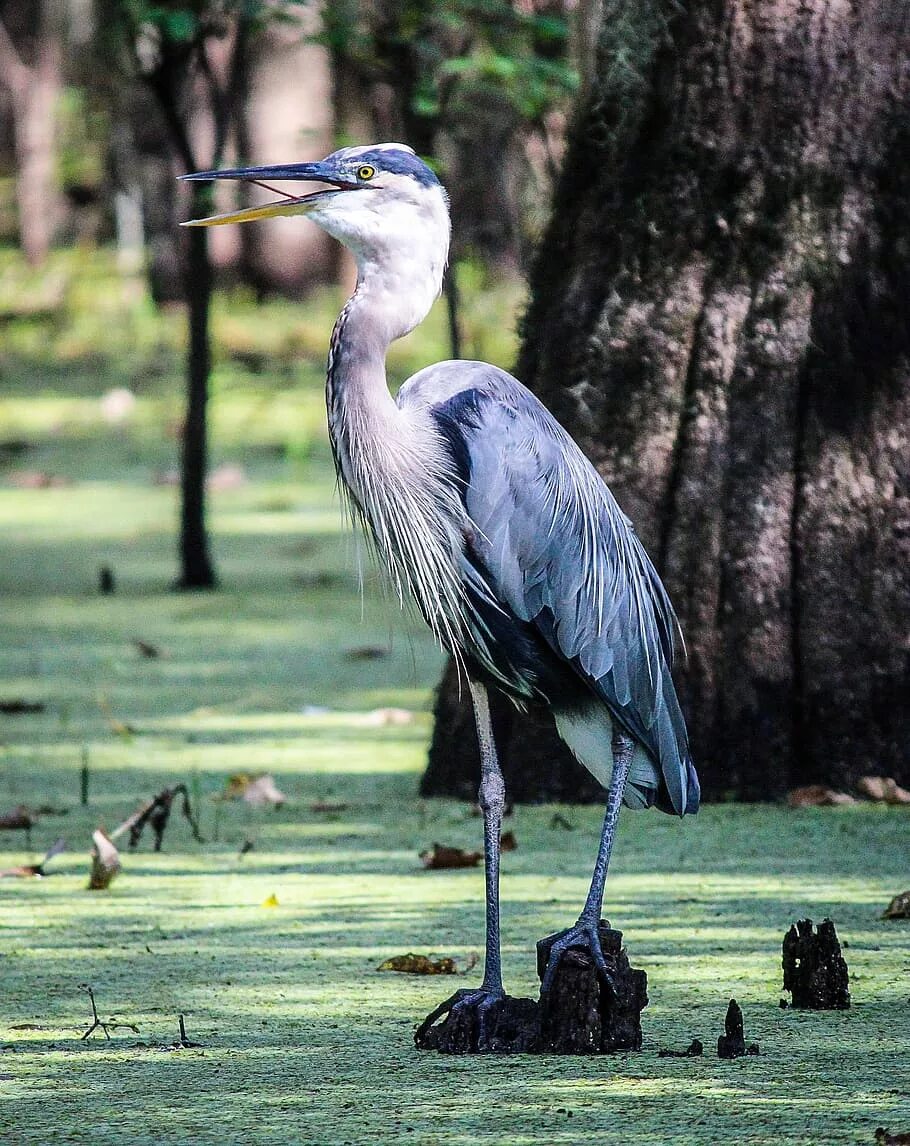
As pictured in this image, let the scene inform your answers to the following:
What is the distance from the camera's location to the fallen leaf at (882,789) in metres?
4.93

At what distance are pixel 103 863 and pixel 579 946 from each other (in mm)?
1445

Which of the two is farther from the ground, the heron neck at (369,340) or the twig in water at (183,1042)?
the heron neck at (369,340)

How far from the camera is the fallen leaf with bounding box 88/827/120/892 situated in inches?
167

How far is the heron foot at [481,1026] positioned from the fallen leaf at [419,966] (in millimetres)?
477

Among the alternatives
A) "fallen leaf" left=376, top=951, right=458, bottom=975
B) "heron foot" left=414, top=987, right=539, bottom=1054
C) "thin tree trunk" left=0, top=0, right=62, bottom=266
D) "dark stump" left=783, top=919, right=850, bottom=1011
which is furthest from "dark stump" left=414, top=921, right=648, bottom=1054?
"thin tree trunk" left=0, top=0, right=62, bottom=266

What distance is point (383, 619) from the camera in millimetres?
8203

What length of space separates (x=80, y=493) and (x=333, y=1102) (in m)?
8.24

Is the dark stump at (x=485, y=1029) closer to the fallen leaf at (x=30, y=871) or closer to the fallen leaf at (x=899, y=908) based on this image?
the fallen leaf at (x=899, y=908)

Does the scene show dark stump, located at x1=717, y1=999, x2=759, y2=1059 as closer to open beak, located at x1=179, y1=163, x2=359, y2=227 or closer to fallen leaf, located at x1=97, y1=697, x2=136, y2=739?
open beak, located at x1=179, y1=163, x2=359, y2=227

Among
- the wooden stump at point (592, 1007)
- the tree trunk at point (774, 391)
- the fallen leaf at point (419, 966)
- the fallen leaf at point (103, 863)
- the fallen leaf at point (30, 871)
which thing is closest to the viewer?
the wooden stump at point (592, 1007)

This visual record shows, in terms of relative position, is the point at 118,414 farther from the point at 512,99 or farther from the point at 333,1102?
the point at 333,1102

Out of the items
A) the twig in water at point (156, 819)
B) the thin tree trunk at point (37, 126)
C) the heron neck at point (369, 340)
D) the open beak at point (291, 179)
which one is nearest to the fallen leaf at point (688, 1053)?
the heron neck at point (369, 340)

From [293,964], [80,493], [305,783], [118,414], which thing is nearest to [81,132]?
[118,414]

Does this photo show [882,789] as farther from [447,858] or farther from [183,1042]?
[183,1042]
